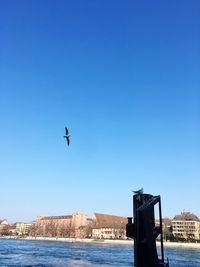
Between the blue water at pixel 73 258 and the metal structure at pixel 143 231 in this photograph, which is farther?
the blue water at pixel 73 258

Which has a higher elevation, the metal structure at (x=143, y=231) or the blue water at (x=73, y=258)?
the metal structure at (x=143, y=231)

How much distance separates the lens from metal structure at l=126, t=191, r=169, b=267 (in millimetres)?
13273

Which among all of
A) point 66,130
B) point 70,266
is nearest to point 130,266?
point 70,266

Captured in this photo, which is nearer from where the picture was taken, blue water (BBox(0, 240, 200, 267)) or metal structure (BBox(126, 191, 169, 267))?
metal structure (BBox(126, 191, 169, 267))

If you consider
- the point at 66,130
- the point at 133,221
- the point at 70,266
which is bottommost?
the point at 70,266

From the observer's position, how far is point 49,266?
54.5 m

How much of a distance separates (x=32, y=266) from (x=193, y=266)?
2710 cm

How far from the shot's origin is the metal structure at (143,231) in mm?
13273

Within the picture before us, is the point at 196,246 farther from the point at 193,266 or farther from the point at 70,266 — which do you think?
the point at 70,266

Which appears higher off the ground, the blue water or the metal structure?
the metal structure

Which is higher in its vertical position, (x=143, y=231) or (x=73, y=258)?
(x=143, y=231)

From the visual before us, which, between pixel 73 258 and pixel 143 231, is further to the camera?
pixel 73 258

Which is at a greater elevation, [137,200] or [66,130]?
[66,130]

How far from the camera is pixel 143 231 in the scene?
13453mm
